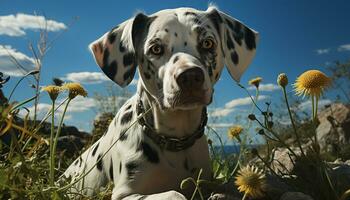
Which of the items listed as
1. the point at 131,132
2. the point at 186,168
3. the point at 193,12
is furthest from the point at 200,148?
the point at 193,12

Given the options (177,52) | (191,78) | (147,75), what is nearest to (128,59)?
(147,75)

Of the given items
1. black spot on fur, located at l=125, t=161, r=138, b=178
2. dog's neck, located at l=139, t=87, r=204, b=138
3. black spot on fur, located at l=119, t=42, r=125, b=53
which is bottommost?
black spot on fur, located at l=125, t=161, r=138, b=178

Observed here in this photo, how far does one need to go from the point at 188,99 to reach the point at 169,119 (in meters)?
0.44

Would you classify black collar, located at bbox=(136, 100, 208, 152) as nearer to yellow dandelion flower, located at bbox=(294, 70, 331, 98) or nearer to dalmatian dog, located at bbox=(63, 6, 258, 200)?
dalmatian dog, located at bbox=(63, 6, 258, 200)

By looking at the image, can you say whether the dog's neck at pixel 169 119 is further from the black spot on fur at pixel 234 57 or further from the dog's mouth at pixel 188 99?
the black spot on fur at pixel 234 57

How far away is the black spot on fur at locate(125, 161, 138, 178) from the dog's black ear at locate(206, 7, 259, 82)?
111 cm

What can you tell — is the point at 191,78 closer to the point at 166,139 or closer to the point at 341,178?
the point at 166,139

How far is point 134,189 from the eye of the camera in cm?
369

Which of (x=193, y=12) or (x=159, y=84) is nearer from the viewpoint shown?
(x=159, y=84)

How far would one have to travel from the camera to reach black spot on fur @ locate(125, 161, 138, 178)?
12.3ft

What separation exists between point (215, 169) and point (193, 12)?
209 centimetres

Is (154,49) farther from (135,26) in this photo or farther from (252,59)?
(252,59)

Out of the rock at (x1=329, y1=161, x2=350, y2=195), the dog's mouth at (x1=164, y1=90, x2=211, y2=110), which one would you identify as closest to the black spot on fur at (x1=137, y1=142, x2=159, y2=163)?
the dog's mouth at (x1=164, y1=90, x2=211, y2=110)

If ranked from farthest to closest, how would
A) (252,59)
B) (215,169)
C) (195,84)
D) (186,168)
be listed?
(215,169) → (252,59) → (186,168) → (195,84)
